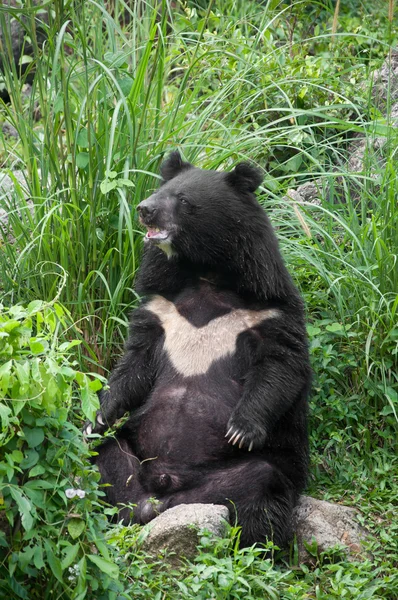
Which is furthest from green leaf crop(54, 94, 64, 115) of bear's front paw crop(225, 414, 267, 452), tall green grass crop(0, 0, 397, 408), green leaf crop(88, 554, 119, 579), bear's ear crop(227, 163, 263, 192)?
green leaf crop(88, 554, 119, 579)

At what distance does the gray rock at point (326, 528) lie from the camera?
4469 millimetres

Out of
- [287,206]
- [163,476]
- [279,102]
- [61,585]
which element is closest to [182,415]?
[163,476]

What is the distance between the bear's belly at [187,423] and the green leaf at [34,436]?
1.50 meters

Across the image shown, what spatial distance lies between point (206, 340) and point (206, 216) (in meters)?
0.58

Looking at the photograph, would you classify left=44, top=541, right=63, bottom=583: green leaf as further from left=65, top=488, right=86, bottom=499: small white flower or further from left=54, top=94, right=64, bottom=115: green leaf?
left=54, top=94, right=64, bottom=115: green leaf

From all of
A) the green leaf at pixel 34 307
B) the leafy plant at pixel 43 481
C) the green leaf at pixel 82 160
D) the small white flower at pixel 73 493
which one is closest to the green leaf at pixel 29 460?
the leafy plant at pixel 43 481

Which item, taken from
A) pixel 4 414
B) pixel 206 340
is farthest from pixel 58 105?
pixel 4 414

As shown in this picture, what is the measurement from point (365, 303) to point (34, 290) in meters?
1.74

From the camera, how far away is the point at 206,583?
370cm

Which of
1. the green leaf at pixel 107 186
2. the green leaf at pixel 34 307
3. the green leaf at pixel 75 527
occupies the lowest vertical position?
the green leaf at pixel 75 527

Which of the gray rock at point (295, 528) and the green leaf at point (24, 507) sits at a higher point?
the green leaf at point (24, 507)

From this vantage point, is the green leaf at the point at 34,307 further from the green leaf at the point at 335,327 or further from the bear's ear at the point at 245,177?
the green leaf at the point at 335,327

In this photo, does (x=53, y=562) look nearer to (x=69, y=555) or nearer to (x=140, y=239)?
(x=69, y=555)

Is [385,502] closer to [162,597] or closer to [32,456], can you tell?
[162,597]
